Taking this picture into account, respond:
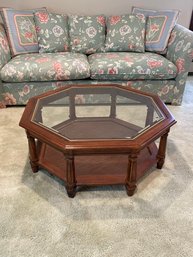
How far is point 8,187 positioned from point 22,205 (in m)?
0.20

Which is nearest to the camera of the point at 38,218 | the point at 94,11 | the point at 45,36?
the point at 38,218

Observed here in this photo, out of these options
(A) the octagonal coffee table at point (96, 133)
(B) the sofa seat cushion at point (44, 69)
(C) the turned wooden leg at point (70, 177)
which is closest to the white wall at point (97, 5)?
(B) the sofa seat cushion at point (44, 69)

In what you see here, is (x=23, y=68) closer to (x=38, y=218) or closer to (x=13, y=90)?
(x=13, y=90)

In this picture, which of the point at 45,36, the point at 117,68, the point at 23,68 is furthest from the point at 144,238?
the point at 45,36

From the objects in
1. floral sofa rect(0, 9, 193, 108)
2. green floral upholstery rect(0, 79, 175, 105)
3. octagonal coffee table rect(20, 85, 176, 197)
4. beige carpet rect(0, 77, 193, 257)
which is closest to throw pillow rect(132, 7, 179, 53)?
floral sofa rect(0, 9, 193, 108)

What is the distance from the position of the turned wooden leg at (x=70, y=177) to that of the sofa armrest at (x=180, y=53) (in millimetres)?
1605

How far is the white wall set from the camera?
9.49 ft

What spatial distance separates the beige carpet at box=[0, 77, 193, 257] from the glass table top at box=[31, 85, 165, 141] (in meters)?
0.37

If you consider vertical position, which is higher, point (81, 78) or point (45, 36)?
point (45, 36)

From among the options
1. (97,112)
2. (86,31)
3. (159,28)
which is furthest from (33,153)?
(159,28)

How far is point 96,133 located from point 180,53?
1.42m

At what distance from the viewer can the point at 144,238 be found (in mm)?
1275

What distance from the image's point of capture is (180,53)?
2.41 meters

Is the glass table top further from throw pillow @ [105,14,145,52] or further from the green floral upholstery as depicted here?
throw pillow @ [105,14,145,52]
